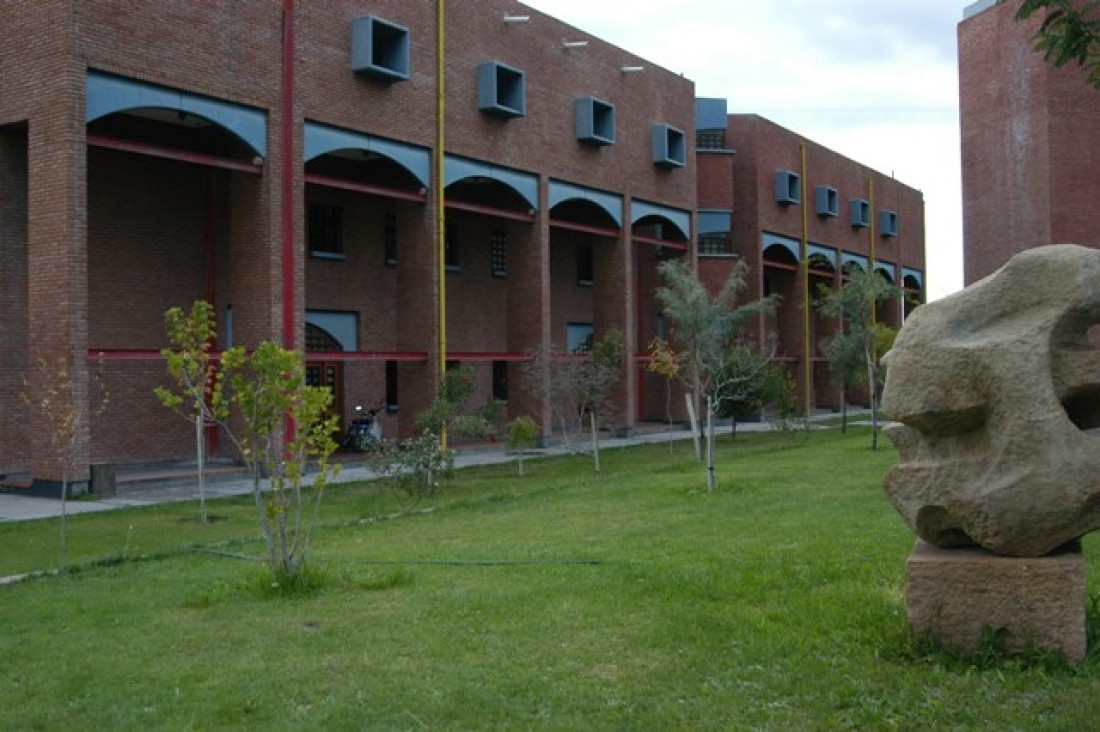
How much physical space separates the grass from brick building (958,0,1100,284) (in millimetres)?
27410

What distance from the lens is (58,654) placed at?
7.08 metres

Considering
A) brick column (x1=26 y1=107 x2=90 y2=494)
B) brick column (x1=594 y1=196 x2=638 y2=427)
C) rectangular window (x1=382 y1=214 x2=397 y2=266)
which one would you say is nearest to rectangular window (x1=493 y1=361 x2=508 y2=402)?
brick column (x1=594 y1=196 x2=638 y2=427)

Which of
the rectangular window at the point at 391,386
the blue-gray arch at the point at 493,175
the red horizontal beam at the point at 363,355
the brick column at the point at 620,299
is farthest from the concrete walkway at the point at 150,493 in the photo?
the brick column at the point at 620,299

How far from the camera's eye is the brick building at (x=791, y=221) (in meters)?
38.8

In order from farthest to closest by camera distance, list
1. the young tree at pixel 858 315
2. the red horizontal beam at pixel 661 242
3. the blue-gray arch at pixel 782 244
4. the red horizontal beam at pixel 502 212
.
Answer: the blue-gray arch at pixel 782 244, the red horizontal beam at pixel 661 242, the young tree at pixel 858 315, the red horizontal beam at pixel 502 212

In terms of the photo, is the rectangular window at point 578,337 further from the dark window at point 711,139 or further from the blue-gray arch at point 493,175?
the dark window at point 711,139

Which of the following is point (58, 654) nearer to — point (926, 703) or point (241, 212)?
point (926, 703)

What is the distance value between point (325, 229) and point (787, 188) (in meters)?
20.9

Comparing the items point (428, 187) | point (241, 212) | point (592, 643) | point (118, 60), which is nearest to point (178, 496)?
point (241, 212)

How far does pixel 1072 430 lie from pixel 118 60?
16819 mm

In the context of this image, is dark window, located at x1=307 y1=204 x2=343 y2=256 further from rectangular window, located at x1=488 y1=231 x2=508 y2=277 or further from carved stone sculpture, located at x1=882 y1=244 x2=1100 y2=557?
carved stone sculpture, located at x1=882 y1=244 x2=1100 y2=557

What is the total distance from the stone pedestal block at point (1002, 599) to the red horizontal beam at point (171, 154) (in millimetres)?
16065

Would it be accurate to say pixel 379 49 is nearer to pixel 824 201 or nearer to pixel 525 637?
pixel 525 637

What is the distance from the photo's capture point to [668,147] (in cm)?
3394
